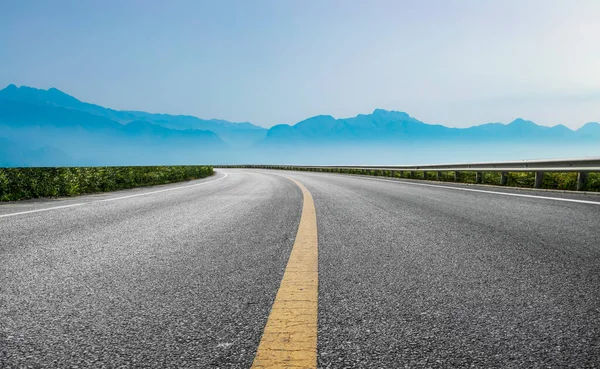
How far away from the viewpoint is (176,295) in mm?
2074

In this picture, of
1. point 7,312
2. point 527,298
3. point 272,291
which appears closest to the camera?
point 7,312

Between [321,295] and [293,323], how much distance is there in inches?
15.7

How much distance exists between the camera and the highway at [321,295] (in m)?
1.41

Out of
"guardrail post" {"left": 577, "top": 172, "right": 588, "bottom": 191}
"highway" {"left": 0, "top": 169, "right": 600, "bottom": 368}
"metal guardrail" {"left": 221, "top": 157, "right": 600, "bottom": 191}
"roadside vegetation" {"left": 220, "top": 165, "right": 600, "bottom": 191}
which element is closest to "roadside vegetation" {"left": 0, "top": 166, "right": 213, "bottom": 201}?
"highway" {"left": 0, "top": 169, "right": 600, "bottom": 368}

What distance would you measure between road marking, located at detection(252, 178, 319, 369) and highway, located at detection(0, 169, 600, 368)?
3 centimetres

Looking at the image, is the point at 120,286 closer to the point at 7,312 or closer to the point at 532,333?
the point at 7,312

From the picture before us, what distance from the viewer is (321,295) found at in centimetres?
203

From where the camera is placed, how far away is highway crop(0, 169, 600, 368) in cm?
141

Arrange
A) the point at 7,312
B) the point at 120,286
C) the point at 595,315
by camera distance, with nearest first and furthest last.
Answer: the point at 595,315 < the point at 7,312 < the point at 120,286

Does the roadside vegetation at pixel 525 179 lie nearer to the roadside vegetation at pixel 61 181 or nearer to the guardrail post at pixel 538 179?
the guardrail post at pixel 538 179

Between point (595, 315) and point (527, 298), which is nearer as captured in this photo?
point (595, 315)

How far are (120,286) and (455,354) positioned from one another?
1.82 m

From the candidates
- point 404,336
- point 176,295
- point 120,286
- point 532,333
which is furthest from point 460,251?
point 120,286

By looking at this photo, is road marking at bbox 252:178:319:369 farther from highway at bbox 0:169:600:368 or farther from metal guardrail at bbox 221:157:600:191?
metal guardrail at bbox 221:157:600:191
